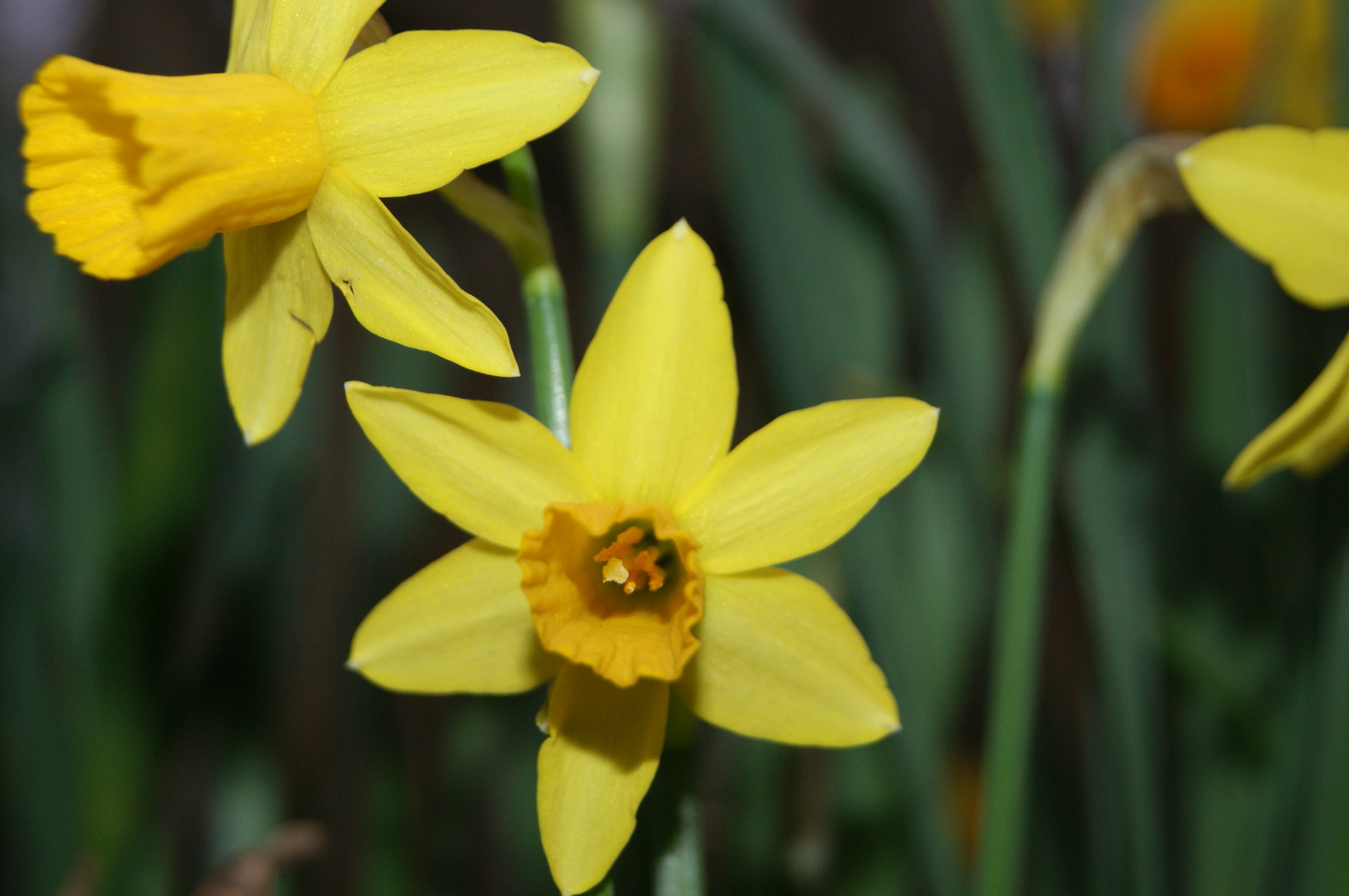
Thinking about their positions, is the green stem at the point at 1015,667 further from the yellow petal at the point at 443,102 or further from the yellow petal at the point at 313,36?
the yellow petal at the point at 313,36

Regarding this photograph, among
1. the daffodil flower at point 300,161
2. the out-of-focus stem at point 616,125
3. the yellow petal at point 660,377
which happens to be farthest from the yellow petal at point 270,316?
the out-of-focus stem at point 616,125

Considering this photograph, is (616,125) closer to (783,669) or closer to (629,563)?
(629,563)

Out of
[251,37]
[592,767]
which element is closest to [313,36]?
[251,37]

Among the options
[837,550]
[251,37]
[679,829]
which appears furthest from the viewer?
[837,550]

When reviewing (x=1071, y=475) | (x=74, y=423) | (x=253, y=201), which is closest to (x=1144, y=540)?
(x=1071, y=475)

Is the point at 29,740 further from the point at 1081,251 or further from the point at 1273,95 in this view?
the point at 1273,95

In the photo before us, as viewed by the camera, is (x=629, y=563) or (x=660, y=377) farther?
(x=629, y=563)
